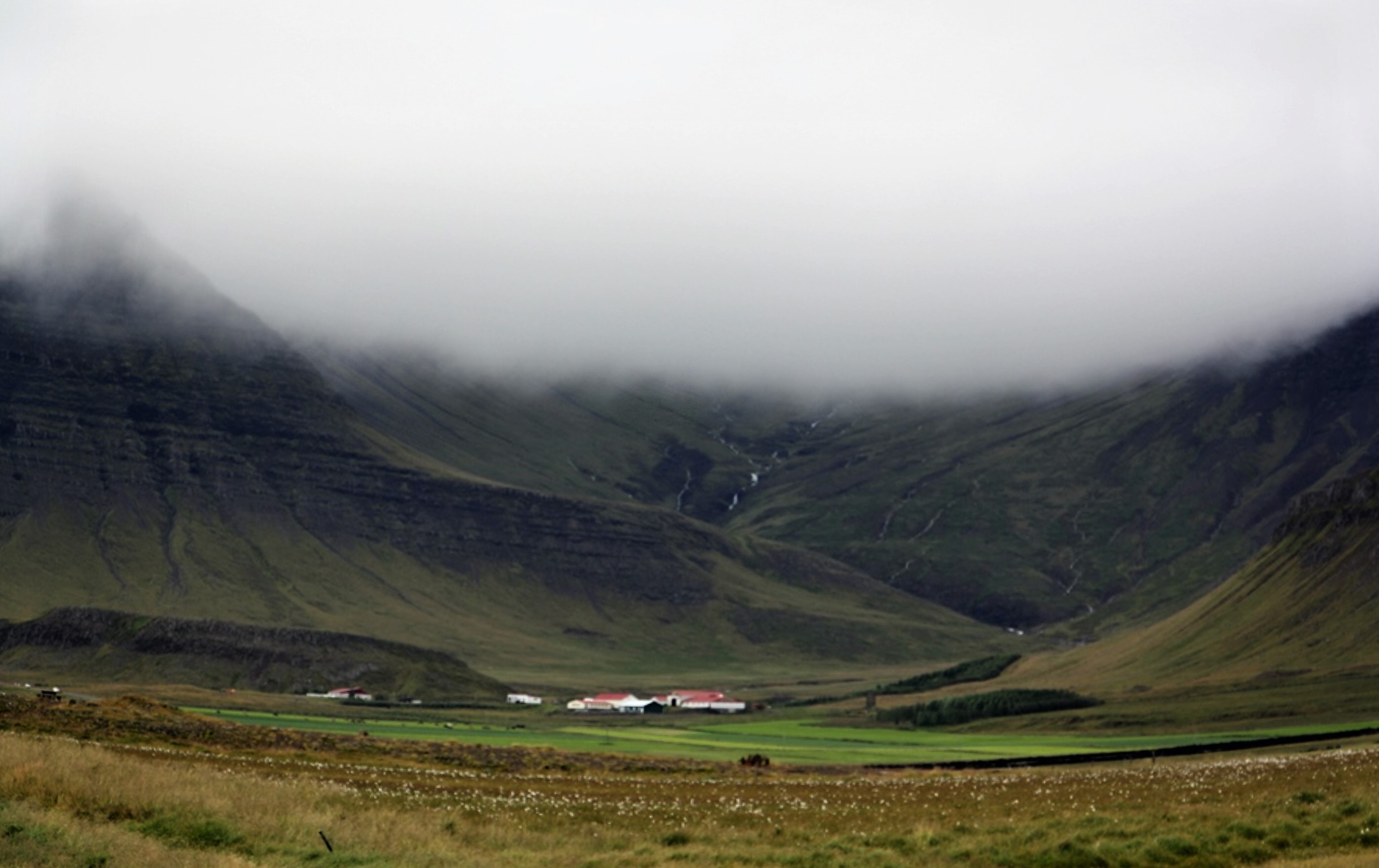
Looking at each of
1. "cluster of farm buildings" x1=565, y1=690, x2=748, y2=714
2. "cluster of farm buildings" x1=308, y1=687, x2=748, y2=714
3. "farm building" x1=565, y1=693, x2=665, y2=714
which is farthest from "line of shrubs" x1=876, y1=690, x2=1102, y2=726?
"farm building" x1=565, y1=693, x2=665, y2=714

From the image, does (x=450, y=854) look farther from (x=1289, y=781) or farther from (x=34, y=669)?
(x=34, y=669)

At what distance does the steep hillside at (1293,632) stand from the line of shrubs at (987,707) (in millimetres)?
13744

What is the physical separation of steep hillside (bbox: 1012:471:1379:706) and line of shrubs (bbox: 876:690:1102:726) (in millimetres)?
13744

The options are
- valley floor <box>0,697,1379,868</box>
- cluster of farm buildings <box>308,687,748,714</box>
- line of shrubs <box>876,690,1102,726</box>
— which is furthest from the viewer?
cluster of farm buildings <box>308,687,748,714</box>

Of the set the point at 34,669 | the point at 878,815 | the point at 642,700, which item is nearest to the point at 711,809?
the point at 878,815

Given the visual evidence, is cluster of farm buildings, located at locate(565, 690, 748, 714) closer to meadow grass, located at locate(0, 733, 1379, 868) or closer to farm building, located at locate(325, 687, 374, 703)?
farm building, located at locate(325, 687, 374, 703)

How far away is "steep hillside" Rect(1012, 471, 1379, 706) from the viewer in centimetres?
15725

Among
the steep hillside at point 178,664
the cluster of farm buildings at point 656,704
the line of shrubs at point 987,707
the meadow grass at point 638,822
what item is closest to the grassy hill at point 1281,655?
the line of shrubs at point 987,707

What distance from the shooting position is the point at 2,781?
34.8 metres

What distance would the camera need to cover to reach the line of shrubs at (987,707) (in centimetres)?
15612

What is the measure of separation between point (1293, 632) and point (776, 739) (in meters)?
77.9

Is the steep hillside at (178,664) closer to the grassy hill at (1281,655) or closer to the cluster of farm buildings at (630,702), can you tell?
the cluster of farm buildings at (630,702)

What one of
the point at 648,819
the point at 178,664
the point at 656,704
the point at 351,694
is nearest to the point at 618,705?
the point at 656,704

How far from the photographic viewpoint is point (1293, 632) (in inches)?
6801
